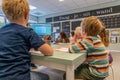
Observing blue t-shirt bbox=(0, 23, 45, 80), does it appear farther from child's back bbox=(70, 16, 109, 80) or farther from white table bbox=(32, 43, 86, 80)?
child's back bbox=(70, 16, 109, 80)

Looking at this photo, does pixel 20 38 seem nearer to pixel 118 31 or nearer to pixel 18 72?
pixel 18 72

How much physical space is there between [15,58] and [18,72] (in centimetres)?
9

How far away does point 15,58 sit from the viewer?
0.74 metres

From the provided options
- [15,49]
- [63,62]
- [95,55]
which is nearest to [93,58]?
[95,55]

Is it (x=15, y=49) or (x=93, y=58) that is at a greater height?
(x=15, y=49)

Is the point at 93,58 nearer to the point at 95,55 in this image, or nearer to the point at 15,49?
the point at 95,55

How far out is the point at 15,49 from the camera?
29.5 inches

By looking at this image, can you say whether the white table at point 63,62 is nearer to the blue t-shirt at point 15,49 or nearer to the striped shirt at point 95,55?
the blue t-shirt at point 15,49

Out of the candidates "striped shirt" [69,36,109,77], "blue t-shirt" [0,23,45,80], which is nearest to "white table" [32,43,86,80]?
"blue t-shirt" [0,23,45,80]

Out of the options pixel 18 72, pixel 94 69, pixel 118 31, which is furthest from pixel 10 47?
pixel 118 31

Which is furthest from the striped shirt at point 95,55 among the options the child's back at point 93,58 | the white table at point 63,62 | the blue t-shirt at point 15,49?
the blue t-shirt at point 15,49

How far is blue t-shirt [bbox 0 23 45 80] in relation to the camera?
718 millimetres

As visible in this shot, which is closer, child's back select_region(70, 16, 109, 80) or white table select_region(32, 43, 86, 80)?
white table select_region(32, 43, 86, 80)

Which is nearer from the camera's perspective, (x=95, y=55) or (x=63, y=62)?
(x=63, y=62)
